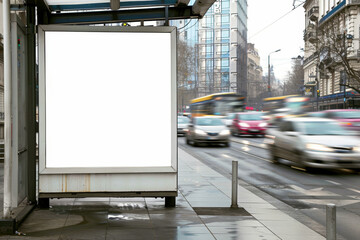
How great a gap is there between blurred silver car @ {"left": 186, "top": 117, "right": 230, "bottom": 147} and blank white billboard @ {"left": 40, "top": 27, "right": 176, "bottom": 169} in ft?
61.2

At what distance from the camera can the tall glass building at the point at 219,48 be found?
107562 mm

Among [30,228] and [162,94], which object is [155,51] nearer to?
→ [162,94]

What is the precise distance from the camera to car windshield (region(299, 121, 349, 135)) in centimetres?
1513

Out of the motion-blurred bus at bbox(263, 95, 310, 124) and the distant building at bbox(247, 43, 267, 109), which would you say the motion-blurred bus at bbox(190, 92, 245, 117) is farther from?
the distant building at bbox(247, 43, 267, 109)

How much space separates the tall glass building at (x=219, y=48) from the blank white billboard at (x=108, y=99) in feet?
325

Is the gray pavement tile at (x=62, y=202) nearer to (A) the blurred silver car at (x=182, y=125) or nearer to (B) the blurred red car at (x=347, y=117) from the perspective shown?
(B) the blurred red car at (x=347, y=117)

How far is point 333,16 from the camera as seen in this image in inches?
2378

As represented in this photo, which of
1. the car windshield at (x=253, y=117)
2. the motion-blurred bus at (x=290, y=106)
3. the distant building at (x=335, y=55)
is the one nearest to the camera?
the car windshield at (x=253, y=117)

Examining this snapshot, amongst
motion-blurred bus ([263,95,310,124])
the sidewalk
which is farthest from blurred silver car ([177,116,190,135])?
the sidewalk

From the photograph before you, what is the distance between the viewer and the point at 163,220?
7152 millimetres

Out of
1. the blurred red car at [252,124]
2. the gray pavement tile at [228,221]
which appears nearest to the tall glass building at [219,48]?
the blurred red car at [252,124]

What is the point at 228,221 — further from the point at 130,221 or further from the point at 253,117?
the point at 253,117

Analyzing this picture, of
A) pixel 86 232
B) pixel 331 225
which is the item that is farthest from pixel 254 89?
pixel 331 225

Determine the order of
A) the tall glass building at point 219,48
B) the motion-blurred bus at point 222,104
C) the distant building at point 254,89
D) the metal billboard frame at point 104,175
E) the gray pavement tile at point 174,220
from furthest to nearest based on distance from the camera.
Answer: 1. the distant building at point 254,89
2. the tall glass building at point 219,48
3. the motion-blurred bus at point 222,104
4. the metal billboard frame at point 104,175
5. the gray pavement tile at point 174,220
